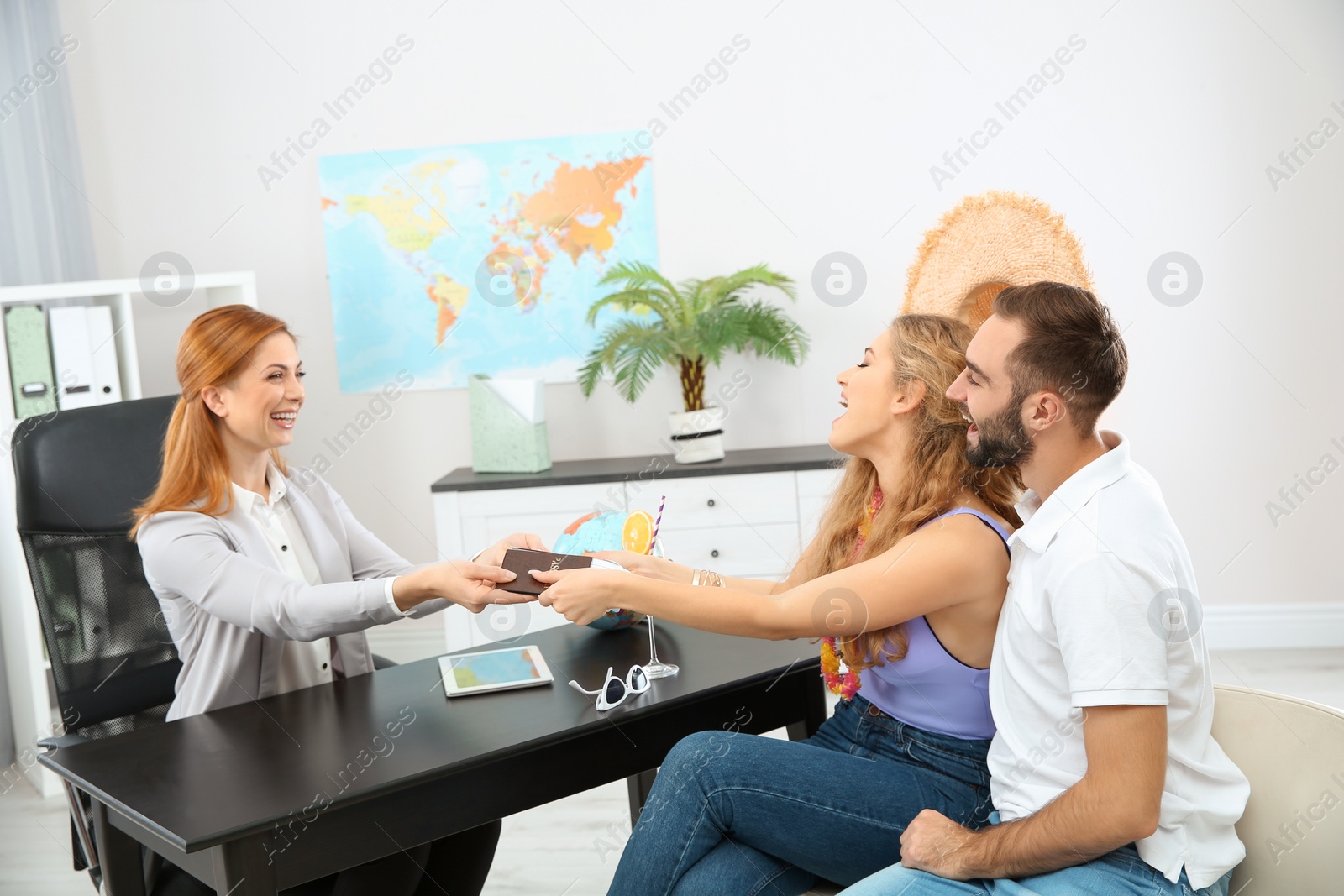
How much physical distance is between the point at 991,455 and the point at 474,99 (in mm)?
3296

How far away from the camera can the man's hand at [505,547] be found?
89.6 inches

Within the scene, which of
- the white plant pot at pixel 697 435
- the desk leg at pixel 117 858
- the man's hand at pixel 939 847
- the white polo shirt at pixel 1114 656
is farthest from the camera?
the white plant pot at pixel 697 435

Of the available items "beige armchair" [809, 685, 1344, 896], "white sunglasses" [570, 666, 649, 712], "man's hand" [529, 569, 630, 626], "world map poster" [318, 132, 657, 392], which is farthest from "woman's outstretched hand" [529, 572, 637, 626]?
"world map poster" [318, 132, 657, 392]

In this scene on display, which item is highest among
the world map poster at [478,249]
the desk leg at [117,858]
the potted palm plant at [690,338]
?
the world map poster at [478,249]

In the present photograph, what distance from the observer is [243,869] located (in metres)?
1.42

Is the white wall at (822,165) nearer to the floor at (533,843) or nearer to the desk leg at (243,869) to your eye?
the floor at (533,843)

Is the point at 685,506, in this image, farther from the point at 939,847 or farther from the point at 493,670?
the point at 939,847

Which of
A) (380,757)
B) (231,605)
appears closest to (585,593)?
(380,757)

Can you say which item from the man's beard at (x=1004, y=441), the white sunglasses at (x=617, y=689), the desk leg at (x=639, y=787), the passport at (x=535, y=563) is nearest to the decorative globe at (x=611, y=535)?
the passport at (x=535, y=563)

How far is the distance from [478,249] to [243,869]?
319cm

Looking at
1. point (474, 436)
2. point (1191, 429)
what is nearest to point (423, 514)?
point (474, 436)

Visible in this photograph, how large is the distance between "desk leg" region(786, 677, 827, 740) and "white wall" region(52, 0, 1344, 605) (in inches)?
92.2

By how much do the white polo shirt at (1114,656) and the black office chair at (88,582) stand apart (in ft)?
5.67

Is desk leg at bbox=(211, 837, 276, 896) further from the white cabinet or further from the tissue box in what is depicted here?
the tissue box
